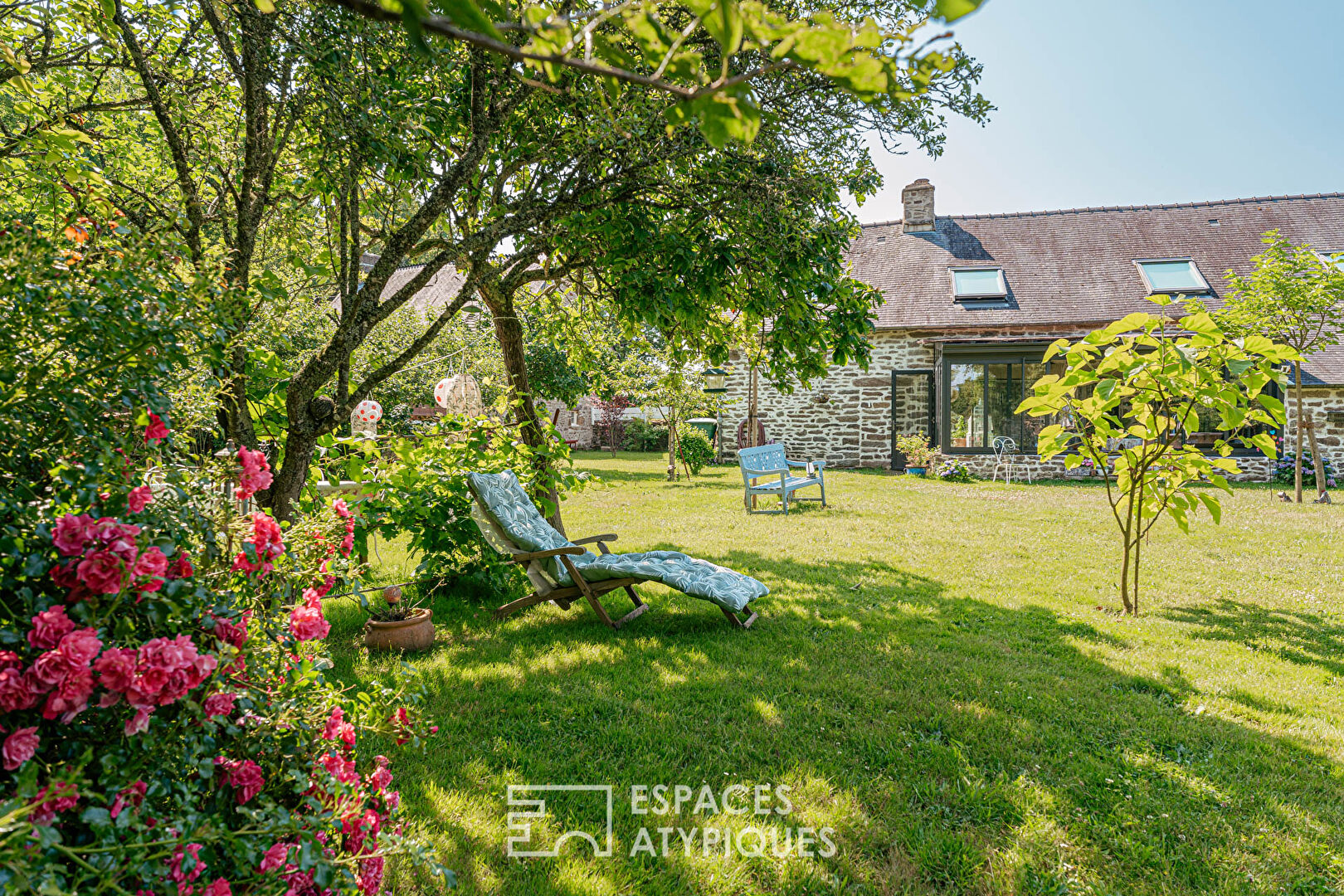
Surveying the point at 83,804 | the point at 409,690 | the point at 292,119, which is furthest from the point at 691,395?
the point at 83,804

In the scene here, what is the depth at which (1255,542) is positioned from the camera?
6926 millimetres

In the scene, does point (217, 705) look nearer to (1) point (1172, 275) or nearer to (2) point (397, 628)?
(2) point (397, 628)

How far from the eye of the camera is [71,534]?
1.13 m

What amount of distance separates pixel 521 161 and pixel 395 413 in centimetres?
1351

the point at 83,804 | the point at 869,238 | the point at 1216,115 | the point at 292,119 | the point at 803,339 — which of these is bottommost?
the point at 83,804

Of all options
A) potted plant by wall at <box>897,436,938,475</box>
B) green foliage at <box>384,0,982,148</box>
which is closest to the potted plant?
green foliage at <box>384,0,982,148</box>

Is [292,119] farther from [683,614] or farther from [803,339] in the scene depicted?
[683,614]

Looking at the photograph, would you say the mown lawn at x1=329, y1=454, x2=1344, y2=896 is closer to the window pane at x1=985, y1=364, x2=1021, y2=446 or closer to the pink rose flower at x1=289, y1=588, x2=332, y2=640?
the pink rose flower at x1=289, y1=588, x2=332, y2=640

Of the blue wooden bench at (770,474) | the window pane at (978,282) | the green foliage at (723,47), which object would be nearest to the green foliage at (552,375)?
the blue wooden bench at (770,474)

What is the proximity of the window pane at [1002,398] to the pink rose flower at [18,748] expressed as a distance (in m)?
15.8

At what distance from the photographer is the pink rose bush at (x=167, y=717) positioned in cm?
102

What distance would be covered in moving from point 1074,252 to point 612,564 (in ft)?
53.3

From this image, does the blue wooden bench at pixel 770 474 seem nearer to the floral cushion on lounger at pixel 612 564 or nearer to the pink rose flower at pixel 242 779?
the floral cushion on lounger at pixel 612 564

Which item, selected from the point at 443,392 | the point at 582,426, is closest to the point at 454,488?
the point at 443,392
